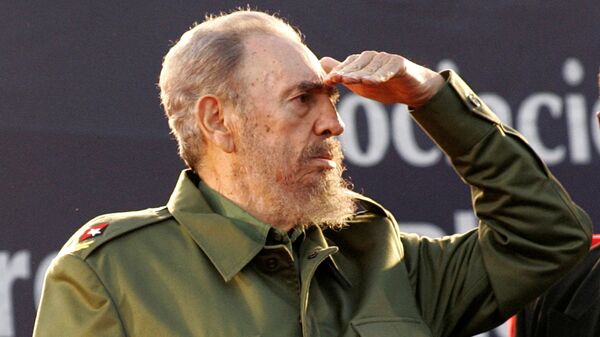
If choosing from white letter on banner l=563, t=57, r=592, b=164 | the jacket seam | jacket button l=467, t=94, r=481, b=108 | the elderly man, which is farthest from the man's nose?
white letter on banner l=563, t=57, r=592, b=164

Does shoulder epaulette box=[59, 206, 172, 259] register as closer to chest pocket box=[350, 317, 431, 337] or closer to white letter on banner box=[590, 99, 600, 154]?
chest pocket box=[350, 317, 431, 337]

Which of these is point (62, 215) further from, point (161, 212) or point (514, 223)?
point (514, 223)

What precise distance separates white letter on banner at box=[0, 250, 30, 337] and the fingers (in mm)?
990

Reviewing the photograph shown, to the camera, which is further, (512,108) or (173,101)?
(512,108)

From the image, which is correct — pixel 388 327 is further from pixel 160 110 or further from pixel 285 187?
pixel 160 110

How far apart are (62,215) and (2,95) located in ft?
1.07

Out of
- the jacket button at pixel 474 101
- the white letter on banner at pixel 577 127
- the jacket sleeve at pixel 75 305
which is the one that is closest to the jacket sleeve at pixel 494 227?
the jacket button at pixel 474 101

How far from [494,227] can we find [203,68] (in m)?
0.70

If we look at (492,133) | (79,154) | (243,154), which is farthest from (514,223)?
(79,154)

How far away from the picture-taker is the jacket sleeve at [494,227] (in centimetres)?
303

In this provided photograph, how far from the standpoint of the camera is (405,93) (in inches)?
120

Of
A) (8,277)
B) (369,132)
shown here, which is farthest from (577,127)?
(8,277)

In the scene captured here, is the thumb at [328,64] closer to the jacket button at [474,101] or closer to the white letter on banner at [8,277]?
the jacket button at [474,101]

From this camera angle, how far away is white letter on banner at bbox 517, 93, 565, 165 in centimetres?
419
